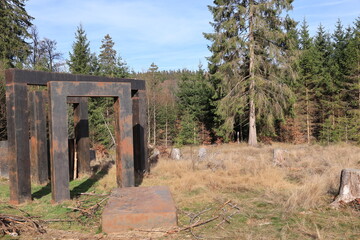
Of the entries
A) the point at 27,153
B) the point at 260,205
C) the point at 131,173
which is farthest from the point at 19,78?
the point at 260,205

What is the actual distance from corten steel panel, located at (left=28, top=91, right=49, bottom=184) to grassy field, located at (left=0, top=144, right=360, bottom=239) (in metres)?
0.60

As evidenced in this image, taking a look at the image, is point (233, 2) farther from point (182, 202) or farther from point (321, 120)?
point (182, 202)

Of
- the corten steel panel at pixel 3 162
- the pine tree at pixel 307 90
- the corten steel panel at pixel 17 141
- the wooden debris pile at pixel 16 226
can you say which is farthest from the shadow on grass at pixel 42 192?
the pine tree at pixel 307 90

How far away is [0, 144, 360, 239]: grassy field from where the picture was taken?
184 inches

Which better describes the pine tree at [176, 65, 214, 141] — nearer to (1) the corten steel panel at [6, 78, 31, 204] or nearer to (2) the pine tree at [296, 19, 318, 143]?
(2) the pine tree at [296, 19, 318, 143]

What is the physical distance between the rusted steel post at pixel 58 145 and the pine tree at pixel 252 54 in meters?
15.1

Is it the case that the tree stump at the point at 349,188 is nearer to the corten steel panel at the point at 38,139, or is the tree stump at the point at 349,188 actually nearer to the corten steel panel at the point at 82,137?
the corten steel panel at the point at 82,137

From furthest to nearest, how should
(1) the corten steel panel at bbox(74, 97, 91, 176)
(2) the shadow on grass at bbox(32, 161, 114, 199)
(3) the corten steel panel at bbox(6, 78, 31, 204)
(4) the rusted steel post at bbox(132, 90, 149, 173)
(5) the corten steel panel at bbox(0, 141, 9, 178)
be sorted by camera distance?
(1) the corten steel panel at bbox(74, 97, 91, 176) < (5) the corten steel panel at bbox(0, 141, 9, 178) < (4) the rusted steel post at bbox(132, 90, 149, 173) < (2) the shadow on grass at bbox(32, 161, 114, 199) < (3) the corten steel panel at bbox(6, 78, 31, 204)

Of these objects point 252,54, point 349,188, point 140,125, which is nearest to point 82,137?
point 140,125

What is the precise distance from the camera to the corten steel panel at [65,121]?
656cm

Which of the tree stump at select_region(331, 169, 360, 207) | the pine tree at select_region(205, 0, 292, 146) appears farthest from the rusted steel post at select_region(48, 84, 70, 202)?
the pine tree at select_region(205, 0, 292, 146)

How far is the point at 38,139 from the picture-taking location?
9.32 metres

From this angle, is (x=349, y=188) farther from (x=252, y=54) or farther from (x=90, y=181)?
(x=252, y=54)

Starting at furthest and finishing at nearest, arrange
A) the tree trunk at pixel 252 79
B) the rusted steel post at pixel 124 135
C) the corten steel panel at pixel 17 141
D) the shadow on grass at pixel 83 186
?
the tree trunk at pixel 252 79
the shadow on grass at pixel 83 186
the rusted steel post at pixel 124 135
the corten steel panel at pixel 17 141
